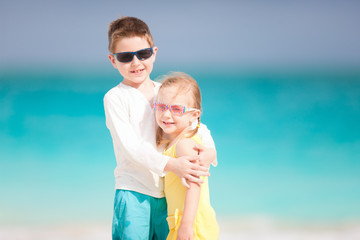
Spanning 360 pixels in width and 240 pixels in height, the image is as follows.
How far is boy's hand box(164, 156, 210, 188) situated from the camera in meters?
2.30

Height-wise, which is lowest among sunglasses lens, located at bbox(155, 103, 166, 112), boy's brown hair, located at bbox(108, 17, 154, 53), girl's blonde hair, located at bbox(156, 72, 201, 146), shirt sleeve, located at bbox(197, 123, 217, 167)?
shirt sleeve, located at bbox(197, 123, 217, 167)

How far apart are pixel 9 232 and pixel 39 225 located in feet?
1.39

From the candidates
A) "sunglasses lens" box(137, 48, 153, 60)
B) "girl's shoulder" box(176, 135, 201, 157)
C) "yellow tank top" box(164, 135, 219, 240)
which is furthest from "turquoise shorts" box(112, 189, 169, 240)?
"sunglasses lens" box(137, 48, 153, 60)

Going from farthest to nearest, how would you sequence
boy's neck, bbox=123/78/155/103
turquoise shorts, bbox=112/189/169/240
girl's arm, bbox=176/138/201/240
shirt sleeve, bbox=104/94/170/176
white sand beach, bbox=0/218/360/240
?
white sand beach, bbox=0/218/360/240, boy's neck, bbox=123/78/155/103, turquoise shorts, bbox=112/189/169/240, shirt sleeve, bbox=104/94/170/176, girl's arm, bbox=176/138/201/240

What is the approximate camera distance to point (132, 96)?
2602 mm

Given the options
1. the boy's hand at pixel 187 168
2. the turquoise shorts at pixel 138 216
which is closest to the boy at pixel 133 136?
the turquoise shorts at pixel 138 216

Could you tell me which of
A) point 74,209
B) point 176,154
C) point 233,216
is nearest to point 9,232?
point 74,209

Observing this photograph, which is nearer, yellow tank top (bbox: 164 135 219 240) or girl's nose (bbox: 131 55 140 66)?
yellow tank top (bbox: 164 135 219 240)

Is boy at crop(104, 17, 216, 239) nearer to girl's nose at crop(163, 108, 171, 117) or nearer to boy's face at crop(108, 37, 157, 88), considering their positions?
boy's face at crop(108, 37, 157, 88)

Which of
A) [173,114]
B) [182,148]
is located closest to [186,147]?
[182,148]

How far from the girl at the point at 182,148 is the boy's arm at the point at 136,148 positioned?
0.21 feet

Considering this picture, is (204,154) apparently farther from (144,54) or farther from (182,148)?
(144,54)

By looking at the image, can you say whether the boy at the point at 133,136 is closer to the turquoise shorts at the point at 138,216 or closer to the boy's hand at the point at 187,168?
the turquoise shorts at the point at 138,216

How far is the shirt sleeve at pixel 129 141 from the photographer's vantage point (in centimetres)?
238
